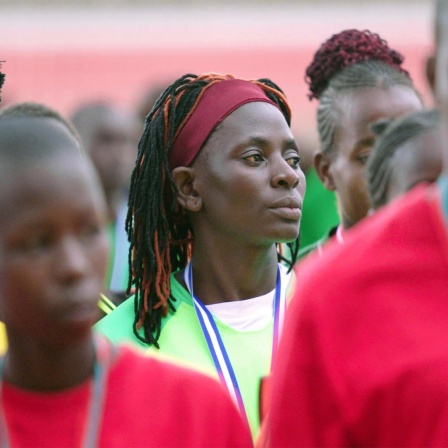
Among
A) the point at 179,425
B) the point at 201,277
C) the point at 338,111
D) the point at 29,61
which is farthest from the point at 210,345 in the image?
the point at 29,61

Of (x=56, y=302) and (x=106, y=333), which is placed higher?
(x=56, y=302)

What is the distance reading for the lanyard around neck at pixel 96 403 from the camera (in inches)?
91.4

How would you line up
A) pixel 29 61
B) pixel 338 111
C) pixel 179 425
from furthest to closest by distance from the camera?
pixel 29 61, pixel 338 111, pixel 179 425

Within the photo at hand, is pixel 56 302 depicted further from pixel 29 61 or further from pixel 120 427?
pixel 29 61

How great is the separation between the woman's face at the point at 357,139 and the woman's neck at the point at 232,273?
99 cm

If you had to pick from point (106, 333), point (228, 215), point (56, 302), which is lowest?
point (106, 333)

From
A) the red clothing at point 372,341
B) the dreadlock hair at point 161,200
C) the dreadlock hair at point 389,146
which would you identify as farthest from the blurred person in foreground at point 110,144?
the red clothing at point 372,341

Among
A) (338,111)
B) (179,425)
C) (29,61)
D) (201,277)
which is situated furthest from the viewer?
(29,61)

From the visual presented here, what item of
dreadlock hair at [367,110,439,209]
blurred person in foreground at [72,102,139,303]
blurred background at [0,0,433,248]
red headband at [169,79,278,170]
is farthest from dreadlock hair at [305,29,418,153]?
blurred background at [0,0,433,248]

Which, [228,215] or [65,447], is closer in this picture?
[65,447]

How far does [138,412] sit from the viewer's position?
2.39m

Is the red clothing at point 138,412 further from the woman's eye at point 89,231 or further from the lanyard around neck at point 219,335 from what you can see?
the lanyard around neck at point 219,335

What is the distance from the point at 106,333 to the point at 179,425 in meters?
1.31

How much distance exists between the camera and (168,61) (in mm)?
20266
